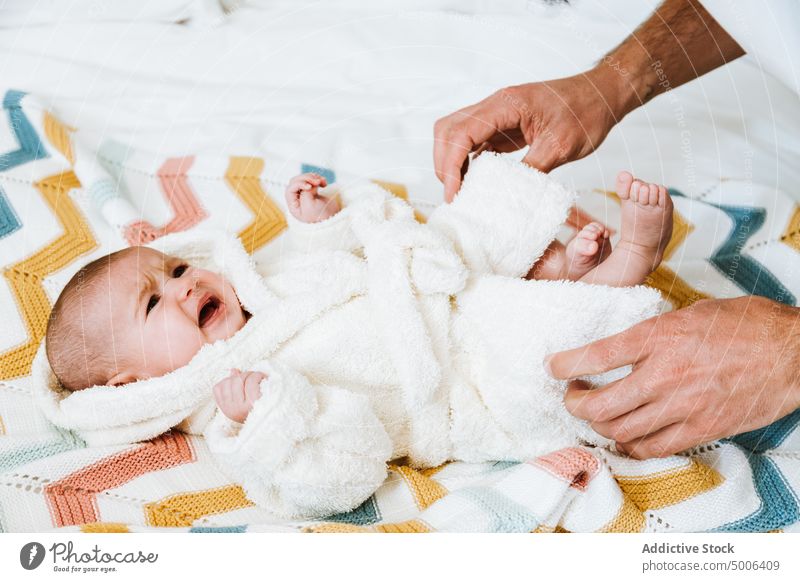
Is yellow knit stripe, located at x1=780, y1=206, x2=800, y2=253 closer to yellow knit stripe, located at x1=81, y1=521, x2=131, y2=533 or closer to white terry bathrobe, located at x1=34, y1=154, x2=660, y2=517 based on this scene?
white terry bathrobe, located at x1=34, y1=154, x2=660, y2=517

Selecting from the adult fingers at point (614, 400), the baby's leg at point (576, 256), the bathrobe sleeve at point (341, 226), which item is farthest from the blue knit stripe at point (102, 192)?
the adult fingers at point (614, 400)

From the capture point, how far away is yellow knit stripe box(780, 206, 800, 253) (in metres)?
0.86

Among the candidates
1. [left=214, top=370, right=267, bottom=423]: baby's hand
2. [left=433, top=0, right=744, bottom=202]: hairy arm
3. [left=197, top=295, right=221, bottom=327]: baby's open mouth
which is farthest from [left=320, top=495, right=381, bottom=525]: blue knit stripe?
[left=433, top=0, right=744, bottom=202]: hairy arm

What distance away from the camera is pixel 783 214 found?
2.90ft

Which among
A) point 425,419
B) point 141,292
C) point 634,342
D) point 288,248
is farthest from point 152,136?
point 634,342

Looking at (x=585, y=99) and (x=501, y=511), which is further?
(x=585, y=99)

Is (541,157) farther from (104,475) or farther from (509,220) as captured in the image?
(104,475)

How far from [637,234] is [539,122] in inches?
7.2

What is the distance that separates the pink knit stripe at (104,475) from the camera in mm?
627

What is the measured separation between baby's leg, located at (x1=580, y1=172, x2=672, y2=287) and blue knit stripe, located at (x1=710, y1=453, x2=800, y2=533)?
190 mm

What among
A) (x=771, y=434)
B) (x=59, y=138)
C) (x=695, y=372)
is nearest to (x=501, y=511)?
(x=695, y=372)

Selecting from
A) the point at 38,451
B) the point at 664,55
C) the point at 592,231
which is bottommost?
the point at 38,451

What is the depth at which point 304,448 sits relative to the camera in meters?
0.61
